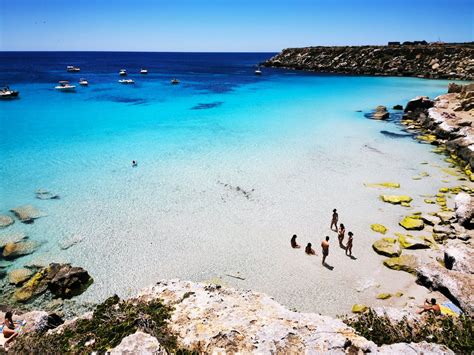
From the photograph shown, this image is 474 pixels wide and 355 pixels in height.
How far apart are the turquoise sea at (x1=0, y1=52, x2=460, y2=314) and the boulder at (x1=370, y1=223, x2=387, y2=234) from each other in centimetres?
35

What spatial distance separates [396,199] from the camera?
1988 cm

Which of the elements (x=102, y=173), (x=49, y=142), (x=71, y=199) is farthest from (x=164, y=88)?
(x=71, y=199)

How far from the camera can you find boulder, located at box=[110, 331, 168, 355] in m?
7.01

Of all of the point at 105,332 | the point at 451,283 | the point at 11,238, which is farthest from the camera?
the point at 11,238

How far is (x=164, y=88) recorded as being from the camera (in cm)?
7131

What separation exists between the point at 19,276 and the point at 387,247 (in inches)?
678

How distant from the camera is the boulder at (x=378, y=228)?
16.9m

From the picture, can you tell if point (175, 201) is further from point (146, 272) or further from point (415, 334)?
point (415, 334)

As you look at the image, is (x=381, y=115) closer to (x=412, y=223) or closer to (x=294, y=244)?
(x=412, y=223)

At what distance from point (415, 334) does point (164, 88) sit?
232 ft

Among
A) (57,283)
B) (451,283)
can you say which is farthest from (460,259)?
(57,283)

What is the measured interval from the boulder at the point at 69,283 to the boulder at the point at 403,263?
1345 centimetres

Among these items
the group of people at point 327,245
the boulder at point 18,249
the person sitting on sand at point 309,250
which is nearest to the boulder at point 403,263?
the group of people at point 327,245

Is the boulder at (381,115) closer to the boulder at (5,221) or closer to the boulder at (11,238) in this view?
the boulder at (11,238)
